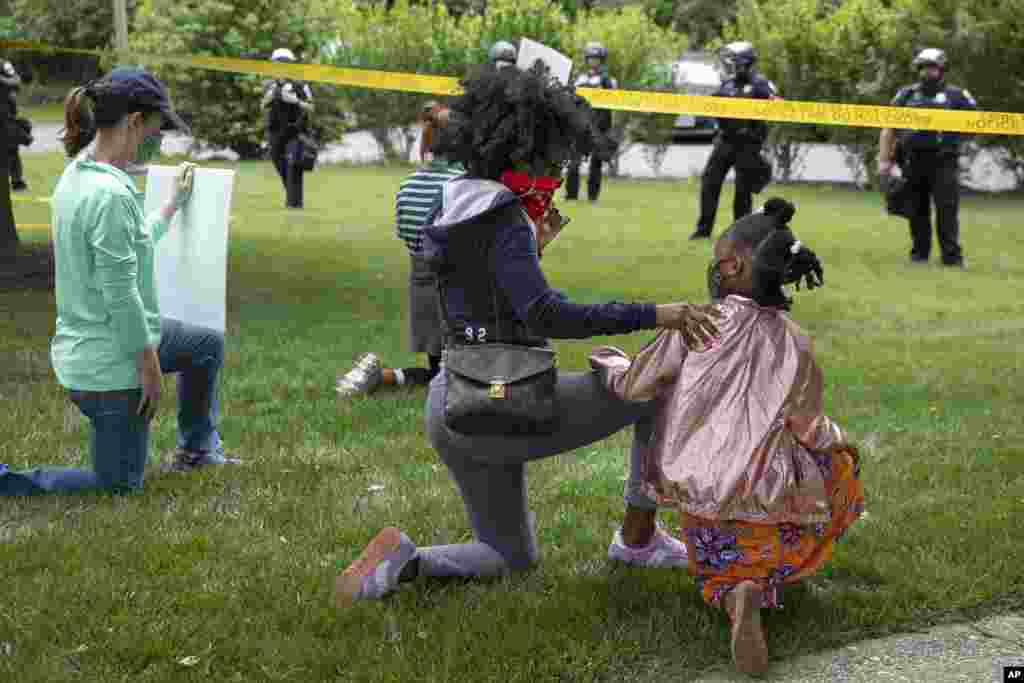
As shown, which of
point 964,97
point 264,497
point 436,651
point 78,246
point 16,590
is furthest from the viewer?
point 964,97

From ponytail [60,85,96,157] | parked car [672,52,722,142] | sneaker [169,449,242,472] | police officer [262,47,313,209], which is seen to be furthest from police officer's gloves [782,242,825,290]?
parked car [672,52,722,142]

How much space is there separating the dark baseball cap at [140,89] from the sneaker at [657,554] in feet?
7.51

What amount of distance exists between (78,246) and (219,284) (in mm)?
704

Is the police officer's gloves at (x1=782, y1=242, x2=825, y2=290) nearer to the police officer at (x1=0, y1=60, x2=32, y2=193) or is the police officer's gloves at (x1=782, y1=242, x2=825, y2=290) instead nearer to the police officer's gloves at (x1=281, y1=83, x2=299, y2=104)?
the police officer at (x1=0, y1=60, x2=32, y2=193)

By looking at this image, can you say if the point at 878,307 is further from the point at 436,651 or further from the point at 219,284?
the point at 436,651

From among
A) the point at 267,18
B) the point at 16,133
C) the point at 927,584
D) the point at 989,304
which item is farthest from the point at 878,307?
the point at 267,18

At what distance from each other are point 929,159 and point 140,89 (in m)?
9.41

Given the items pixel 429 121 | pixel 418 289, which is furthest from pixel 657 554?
pixel 429 121

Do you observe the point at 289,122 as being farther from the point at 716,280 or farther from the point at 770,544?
the point at 770,544

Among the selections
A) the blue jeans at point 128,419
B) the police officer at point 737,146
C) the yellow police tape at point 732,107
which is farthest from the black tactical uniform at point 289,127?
the blue jeans at point 128,419

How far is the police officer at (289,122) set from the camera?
54.2 ft

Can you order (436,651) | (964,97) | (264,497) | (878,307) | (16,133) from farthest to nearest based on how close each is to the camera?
(16,133), (964,97), (878,307), (264,497), (436,651)

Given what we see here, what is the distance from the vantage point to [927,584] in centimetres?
452

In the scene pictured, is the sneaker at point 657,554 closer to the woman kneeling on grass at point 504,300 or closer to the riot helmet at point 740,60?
the woman kneeling on grass at point 504,300
